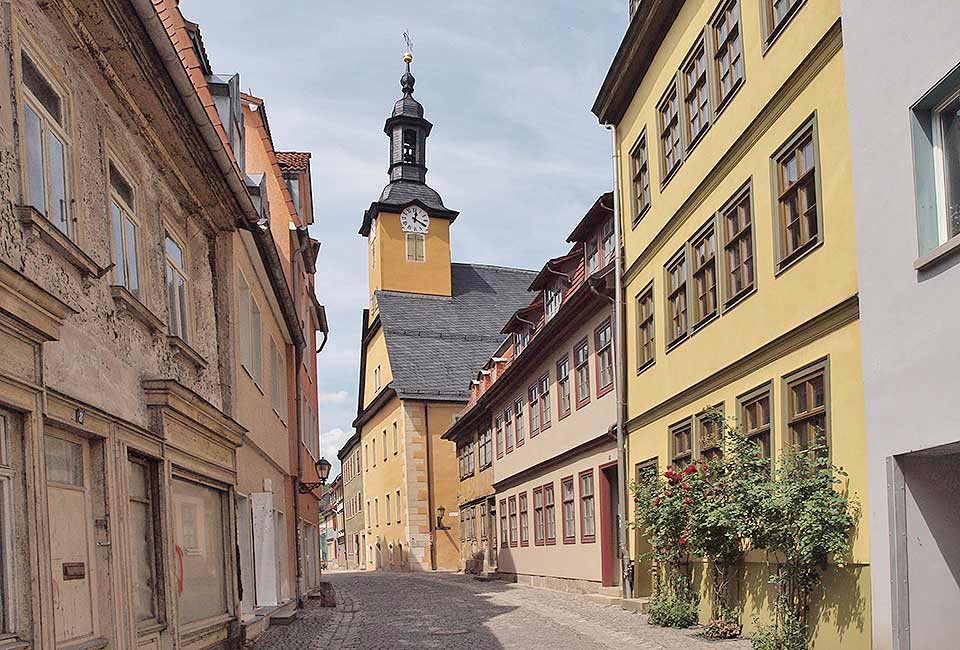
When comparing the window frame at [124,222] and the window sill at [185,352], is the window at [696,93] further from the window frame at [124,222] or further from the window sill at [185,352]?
the window frame at [124,222]

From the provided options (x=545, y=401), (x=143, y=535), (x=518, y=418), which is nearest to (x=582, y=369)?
(x=545, y=401)

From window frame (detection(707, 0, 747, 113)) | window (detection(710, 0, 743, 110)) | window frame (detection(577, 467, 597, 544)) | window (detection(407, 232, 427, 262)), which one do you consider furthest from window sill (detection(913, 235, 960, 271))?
window (detection(407, 232, 427, 262))

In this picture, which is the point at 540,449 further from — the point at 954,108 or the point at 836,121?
the point at 954,108

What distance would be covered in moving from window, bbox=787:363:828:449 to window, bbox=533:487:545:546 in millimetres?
16424

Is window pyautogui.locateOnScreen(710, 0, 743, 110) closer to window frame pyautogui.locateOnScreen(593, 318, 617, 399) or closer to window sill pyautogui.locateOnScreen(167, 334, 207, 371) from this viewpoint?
window frame pyautogui.locateOnScreen(593, 318, 617, 399)

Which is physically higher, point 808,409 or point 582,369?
point 582,369

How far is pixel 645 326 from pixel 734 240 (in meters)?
5.14

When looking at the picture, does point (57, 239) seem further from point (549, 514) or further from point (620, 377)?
point (549, 514)

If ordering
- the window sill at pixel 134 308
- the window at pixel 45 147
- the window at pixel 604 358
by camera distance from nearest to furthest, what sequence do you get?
the window at pixel 45 147 < the window sill at pixel 134 308 < the window at pixel 604 358

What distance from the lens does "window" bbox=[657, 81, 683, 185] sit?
57.5ft

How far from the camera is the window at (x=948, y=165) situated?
8836mm

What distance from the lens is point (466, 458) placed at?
140ft

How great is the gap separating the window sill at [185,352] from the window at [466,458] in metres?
29.0

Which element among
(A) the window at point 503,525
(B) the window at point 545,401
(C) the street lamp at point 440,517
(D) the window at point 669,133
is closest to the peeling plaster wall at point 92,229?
(D) the window at point 669,133
